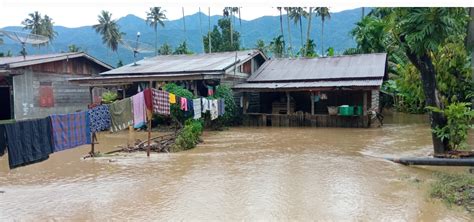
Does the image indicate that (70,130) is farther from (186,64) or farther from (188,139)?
(186,64)

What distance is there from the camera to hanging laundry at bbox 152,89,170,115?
10.9 meters

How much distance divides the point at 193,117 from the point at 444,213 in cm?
1069

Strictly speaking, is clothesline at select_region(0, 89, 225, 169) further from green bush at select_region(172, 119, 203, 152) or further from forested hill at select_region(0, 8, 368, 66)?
forested hill at select_region(0, 8, 368, 66)

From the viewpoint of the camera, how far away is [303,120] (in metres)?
18.2

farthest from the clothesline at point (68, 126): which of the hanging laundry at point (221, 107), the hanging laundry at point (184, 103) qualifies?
the hanging laundry at point (221, 107)

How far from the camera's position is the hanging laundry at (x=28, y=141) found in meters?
6.47

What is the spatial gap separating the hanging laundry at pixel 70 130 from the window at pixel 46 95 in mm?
9503

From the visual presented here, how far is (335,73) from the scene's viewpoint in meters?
19.1

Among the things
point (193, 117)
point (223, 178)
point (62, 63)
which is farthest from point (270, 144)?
point (62, 63)

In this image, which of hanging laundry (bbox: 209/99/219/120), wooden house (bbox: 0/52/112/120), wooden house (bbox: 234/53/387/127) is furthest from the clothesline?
wooden house (bbox: 0/52/112/120)

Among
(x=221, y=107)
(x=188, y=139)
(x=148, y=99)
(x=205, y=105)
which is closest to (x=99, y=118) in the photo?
(x=148, y=99)

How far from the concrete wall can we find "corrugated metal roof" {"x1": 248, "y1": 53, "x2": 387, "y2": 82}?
8.71 m

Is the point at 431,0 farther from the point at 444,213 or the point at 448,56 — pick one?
the point at 448,56

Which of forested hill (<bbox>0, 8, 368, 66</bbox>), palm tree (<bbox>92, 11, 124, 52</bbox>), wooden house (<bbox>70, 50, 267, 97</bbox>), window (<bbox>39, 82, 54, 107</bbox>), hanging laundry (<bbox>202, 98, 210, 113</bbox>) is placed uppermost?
forested hill (<bbox>0, 8, 368, 66</bbox>)
